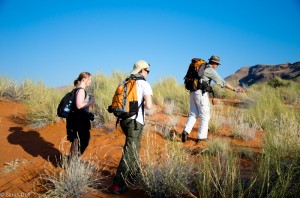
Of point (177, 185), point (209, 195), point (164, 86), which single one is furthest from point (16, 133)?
point (164, 86)

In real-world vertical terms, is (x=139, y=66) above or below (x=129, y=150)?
above

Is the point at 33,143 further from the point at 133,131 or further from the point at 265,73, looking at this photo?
the point at 265,73

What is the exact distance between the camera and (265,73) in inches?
1639

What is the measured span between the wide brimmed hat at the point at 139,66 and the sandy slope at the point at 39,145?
3.05ft

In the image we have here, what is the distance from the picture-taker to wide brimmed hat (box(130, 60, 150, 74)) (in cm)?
418

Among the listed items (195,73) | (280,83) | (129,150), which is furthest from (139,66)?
(280,83)

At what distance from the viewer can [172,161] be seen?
3.95m

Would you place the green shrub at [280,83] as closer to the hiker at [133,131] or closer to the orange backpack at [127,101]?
the hiker at [133,131]

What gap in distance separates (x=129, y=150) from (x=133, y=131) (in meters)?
0.28

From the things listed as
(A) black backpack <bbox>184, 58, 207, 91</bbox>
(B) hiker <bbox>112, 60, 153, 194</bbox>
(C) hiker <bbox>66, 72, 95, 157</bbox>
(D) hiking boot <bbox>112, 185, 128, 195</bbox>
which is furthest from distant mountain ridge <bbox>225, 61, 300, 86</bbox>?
(D) hiking boot <bbox>112, 185, 128, 195</bbox>

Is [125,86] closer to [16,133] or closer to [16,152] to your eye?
[16,152]

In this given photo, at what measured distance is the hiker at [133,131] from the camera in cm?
402

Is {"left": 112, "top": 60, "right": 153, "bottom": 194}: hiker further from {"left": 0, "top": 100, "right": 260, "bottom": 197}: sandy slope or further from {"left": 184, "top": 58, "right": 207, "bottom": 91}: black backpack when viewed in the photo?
{"left": 184, "top": 58, "right": 207, "bottom": 91}: black backpack

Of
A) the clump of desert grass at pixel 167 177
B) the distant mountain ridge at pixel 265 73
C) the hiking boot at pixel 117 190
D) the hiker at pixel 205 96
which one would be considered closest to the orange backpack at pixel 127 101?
the clump of desert grass at pixel 167 177
